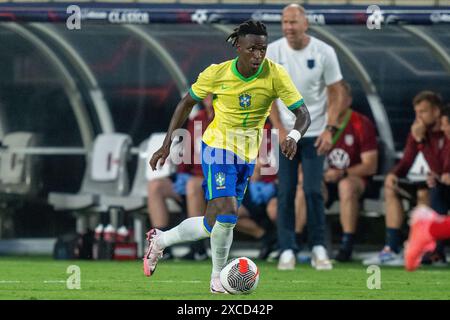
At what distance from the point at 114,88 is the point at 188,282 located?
4981 mm

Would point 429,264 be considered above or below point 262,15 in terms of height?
below

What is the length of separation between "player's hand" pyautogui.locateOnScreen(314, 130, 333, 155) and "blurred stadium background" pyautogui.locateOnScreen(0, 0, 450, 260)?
2176 mm

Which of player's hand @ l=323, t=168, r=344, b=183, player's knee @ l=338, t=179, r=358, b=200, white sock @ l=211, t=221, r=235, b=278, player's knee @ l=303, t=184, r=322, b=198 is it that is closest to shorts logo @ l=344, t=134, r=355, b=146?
player's hand @ l=323, t=168, r=344, b=183

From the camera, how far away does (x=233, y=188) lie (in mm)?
9203

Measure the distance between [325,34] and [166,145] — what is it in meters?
4.99

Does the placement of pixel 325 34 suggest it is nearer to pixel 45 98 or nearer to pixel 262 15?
pixel 262 15

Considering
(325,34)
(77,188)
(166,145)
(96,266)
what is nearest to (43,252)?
(77,188)

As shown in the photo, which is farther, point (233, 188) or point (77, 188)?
point (77, 188)

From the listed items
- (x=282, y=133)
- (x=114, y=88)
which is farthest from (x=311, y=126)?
(x=114, y=88)

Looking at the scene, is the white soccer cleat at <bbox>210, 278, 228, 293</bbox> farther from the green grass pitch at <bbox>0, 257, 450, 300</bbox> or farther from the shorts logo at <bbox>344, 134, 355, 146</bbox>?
the shorts logo at <bbox>344, 134, 355, 146</bbox>

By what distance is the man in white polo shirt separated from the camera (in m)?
11.7

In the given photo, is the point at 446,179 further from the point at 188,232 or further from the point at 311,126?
the point at 188,232

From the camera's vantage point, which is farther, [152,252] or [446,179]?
[446,179]

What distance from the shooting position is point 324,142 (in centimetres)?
1145
